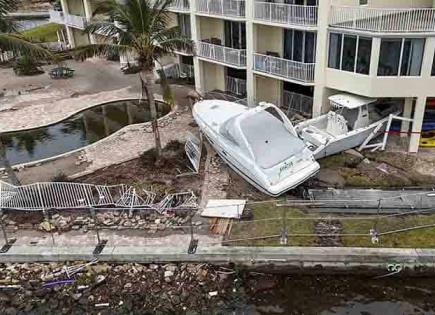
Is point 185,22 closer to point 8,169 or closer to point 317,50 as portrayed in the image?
point 317,50

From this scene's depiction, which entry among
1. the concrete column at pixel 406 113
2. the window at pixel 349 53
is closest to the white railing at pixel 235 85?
the window at pixel 349 53

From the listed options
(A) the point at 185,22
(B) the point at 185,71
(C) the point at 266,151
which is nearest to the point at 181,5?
(A) the point at 185,22

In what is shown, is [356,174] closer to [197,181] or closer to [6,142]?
[197,181]

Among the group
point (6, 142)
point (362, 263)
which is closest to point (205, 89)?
point (6, 142)

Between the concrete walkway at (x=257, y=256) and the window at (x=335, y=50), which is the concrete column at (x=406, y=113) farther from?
the concrete walkway at (x=257, y=256)

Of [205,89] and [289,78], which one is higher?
[289,78]

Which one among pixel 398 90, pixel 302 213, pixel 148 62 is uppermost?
pixel 148 62

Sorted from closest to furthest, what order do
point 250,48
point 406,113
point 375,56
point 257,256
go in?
1. point 257,256
2. point 375,56
3. point 406,113
4. point 250,48

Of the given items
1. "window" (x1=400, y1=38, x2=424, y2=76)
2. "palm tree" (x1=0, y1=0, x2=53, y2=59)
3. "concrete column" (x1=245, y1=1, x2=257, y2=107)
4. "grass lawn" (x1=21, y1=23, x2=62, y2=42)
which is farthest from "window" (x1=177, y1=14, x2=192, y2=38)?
"grass lawn" (x1=21, y1=23, x2=62, y2=42)
